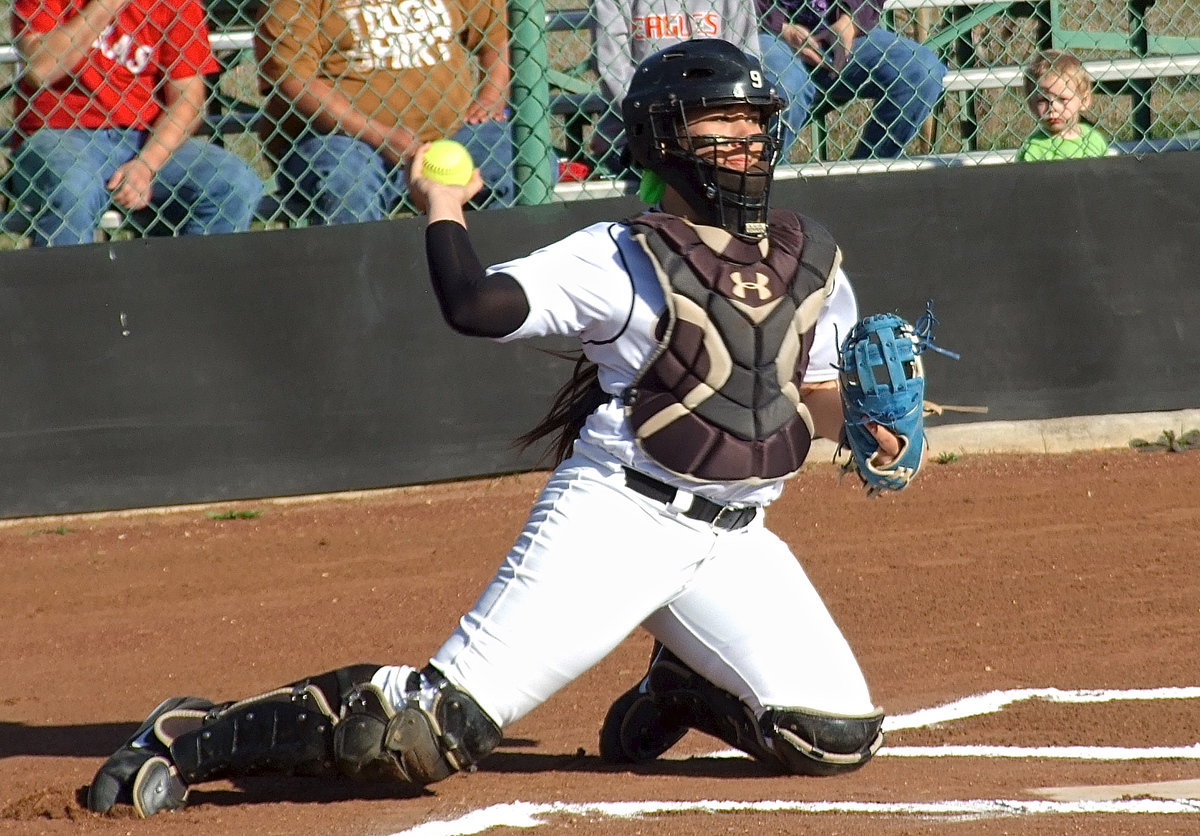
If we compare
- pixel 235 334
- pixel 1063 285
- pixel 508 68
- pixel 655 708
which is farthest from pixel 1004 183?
pixel 655 708

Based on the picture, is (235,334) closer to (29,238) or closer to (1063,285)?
(29,238)

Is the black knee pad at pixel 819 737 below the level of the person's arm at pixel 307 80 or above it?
below

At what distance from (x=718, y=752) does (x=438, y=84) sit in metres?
3.45

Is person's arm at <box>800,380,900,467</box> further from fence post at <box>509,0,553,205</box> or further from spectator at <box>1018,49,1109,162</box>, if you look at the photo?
spectator at <box>1018,49,1109,162</box>

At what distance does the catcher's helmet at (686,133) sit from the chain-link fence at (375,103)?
2891mm

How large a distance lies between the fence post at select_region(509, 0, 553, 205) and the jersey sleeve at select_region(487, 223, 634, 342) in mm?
3145

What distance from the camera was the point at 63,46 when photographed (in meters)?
6.21

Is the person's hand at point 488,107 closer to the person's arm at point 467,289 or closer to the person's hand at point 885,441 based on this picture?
the person's arm at point 467,289

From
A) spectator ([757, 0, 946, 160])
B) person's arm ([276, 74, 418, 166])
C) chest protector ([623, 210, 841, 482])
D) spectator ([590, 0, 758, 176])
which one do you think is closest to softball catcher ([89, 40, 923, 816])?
chest protector ([623, 210, 841, 482])

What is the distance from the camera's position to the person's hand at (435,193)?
335 centimetres

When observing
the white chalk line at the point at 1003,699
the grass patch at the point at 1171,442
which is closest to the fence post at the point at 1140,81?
the grass patch at the point at 1171,442

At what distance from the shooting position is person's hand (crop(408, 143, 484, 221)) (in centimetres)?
335

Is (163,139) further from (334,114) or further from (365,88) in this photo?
(365,88)

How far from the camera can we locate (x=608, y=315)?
3354 mm
